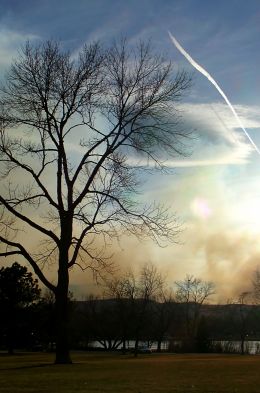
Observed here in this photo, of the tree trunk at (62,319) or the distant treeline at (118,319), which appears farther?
the distant treeline at (118,319)

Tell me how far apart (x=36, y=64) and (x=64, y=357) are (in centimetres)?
1335

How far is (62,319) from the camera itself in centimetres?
2464

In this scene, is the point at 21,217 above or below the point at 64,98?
below

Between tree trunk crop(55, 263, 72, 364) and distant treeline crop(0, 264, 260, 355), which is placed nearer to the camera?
tree trunk crop(55, 263, 72, 364)

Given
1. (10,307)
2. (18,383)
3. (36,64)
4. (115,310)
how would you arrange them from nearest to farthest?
(18,383), (36,64), (10,307), (115,310)

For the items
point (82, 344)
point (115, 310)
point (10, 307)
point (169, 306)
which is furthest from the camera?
point (169, 306)

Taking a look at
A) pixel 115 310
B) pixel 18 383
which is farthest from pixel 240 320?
pixel 18 383

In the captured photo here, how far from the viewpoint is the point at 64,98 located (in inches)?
1038

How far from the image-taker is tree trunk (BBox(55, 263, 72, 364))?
24.3 meters

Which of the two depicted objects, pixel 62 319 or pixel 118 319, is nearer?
pixel 62 319

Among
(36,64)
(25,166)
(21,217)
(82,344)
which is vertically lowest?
(82,344)

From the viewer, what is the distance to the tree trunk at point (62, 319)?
24.3 meters

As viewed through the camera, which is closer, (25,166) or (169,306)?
(25,166)

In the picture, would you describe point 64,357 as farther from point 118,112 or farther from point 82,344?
point 82,344
